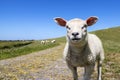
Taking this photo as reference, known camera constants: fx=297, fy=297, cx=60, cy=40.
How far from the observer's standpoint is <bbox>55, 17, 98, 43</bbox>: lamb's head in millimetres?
12008

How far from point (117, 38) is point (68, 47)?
305 ft

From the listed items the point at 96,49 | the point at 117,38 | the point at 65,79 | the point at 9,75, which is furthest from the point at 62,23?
the point at 117,38

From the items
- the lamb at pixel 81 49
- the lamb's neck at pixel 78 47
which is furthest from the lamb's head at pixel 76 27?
the lamb's neck at pixel 78 47

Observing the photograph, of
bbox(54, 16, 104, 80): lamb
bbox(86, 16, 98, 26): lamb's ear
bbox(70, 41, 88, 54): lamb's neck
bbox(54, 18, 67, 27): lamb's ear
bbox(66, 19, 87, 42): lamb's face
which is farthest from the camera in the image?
bbox(54, 18, 67, 27): lamb's ear

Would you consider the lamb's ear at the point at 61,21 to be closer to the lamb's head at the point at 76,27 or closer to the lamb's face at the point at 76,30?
the lamb's head at the point at 76,27

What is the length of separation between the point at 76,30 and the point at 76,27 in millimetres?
371

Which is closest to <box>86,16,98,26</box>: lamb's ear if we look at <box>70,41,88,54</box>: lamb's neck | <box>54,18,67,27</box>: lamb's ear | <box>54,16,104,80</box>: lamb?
<box>54,16,104,80</box>: lamb

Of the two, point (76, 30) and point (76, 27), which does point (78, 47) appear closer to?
point (76, 27)

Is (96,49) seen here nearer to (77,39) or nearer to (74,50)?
(74,50)

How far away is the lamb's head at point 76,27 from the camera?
39.4ft

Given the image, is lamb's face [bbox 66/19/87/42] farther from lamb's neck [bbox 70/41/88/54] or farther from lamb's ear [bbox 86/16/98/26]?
lamb's neck [bbox 70/41/88/54]

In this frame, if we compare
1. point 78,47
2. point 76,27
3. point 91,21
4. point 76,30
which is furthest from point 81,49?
point 76,30

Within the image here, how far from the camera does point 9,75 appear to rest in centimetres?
2073

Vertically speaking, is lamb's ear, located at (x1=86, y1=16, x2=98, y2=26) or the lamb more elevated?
A: lamb's ear, located at (x1=86, y1=16, x2=98, y2=26)
